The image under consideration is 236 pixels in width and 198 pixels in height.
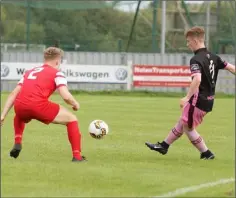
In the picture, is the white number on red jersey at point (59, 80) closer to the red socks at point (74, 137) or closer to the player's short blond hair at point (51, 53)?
the player's short blond hair at point (51, 53)

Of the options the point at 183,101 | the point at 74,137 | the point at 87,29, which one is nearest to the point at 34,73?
the point at 74,137

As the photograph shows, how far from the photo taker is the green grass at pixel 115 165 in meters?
8.97

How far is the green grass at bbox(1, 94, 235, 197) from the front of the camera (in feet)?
29.4

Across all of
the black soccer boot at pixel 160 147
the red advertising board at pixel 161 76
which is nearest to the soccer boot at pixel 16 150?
the black soccer boot at pixel 160 147

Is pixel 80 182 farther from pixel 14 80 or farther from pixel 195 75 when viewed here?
pixel 14 80

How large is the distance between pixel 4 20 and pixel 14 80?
23.3m

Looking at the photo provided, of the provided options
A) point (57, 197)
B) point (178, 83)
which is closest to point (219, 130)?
point (57, 197)

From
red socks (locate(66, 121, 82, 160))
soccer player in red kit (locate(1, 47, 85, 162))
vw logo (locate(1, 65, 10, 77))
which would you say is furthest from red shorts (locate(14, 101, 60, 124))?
vw logo (locate(1, 65, 10, 77))

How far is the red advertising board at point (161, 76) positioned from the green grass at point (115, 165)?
1629cm

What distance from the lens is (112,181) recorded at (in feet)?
31.5

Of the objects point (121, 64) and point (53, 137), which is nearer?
point (53, 137)

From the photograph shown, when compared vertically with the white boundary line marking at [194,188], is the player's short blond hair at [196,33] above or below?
above

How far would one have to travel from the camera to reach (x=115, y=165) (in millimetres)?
11133

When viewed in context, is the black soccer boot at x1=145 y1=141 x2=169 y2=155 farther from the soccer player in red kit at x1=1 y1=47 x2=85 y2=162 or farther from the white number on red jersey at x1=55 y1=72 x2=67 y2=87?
the white number on red jersey at x1=55 y1=72 x2=67 y2=87
